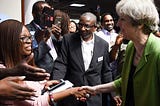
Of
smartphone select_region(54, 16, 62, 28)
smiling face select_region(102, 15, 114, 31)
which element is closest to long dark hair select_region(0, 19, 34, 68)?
smartphone select_region(54, 16, 62, 28)

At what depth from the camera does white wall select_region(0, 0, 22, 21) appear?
4488 millimetres

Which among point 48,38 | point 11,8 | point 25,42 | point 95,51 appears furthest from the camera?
point 11,8

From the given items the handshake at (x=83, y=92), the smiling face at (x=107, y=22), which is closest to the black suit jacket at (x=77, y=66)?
the handshake at (x=83, y=92)

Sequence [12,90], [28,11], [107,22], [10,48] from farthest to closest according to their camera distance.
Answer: [107,22] < [28,11] < [10,48] < [12,90]

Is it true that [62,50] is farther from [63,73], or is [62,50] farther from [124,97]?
→ [124,97]

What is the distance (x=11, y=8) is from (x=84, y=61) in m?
1.40

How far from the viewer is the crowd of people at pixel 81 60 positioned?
3.77 feet

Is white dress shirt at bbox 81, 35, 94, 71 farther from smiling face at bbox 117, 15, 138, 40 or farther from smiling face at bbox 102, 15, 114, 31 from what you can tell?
smiling face at bbox 102, 15, 114, 31

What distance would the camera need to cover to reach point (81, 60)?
12.3 ft

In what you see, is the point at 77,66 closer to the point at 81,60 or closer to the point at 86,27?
the point at 81,60

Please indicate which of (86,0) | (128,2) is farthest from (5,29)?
(86,0)

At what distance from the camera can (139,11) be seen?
7.64 feet

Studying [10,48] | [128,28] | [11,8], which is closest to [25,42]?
[10,48]

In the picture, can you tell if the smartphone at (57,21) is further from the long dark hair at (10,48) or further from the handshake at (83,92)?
the long dark hair at (10,48)
